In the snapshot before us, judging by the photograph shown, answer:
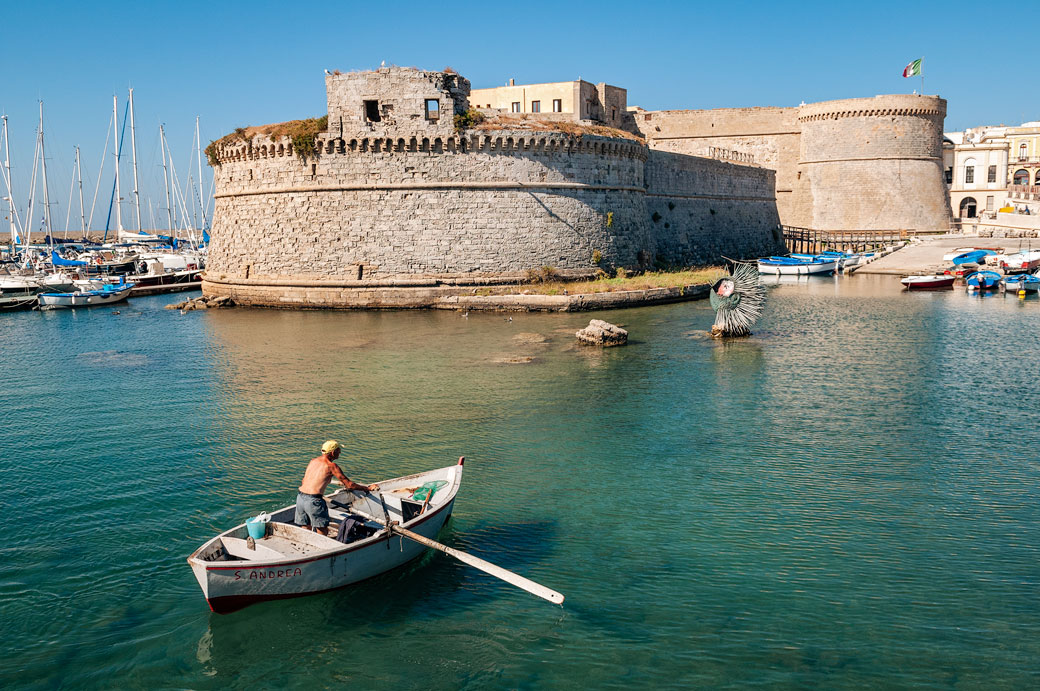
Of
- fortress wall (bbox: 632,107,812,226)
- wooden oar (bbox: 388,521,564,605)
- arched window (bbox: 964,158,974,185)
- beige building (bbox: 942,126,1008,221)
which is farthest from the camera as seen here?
arched window (bbox: 964,158,974,185)

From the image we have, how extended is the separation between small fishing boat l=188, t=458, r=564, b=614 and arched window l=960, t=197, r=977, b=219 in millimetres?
62515

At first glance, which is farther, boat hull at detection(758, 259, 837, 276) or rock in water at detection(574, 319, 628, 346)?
boat hull at detection(758, 259, 837, 276)

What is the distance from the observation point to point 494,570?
696 centimetres

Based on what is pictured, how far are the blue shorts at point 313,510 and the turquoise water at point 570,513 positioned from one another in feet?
2.40

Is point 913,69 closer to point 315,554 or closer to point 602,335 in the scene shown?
point 602,335

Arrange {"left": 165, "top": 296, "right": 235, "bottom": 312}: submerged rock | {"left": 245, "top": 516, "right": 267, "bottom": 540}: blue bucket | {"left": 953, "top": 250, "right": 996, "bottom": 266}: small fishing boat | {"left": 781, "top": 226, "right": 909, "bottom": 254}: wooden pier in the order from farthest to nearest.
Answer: {"left": 781, "top": 226, "right": 909, "bottom": 254}: wooden pier < {"left": 953, "top": 250, "right": 996, "bottom": 266}: small fishing boat < {"left": 165, "top": 296, "right": 235, "bottom": 312}: submerged rock < {"left": 245, "top": 516, "right": 267, "bottom": 540}: blue bucket

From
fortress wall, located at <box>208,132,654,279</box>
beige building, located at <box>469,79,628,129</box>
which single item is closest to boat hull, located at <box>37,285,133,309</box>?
fortress wall, located at <box>208,132,654,279</box>

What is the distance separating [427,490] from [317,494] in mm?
1273

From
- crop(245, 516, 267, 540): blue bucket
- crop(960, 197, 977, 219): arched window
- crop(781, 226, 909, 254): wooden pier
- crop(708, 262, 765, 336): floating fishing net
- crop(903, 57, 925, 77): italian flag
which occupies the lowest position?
crop(245, 516, 267, 540): blue bucket

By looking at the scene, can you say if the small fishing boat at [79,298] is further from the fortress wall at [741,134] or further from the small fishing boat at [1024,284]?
the small fishing boat at [1024,284]

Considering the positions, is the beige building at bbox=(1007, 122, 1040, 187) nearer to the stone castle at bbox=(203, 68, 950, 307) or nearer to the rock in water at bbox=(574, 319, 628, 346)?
the stone castle at bbox=(203, 68, 950, 307)

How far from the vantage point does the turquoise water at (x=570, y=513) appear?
628 centimetres

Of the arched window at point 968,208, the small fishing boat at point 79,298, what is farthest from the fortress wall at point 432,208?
the arched window at point 968,208

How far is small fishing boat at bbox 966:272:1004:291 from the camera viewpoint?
98.4 feet
